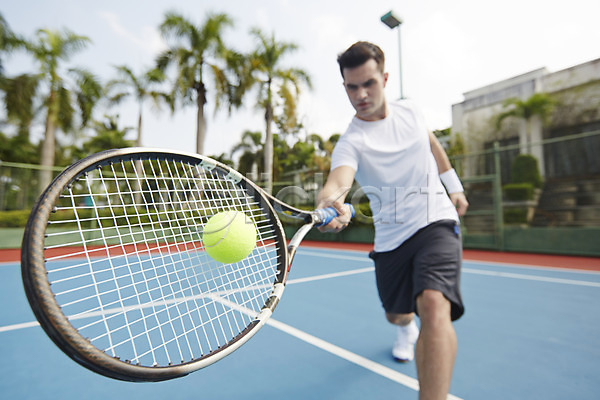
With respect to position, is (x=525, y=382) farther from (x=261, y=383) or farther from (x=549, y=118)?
(x=549, y=118)

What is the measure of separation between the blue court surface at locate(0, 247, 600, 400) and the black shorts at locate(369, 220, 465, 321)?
0.47m

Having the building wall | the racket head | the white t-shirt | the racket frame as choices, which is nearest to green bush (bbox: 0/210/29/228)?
the racket head

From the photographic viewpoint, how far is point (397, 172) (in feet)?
6.72

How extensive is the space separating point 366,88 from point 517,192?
28.0 feet

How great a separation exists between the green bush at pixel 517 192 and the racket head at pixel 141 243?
8.83m

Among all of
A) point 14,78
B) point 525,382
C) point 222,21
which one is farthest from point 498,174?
point 14,78

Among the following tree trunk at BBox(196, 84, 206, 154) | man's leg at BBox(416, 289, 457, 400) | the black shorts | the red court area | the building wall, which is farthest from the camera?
tree trunk at BBox(196, 84, 206, 154)

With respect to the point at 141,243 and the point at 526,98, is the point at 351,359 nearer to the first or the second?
the point at 141,243

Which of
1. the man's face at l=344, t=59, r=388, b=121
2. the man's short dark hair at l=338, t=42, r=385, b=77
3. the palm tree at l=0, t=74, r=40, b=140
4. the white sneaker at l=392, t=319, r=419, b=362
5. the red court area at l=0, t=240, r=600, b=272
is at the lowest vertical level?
the red court area at l=0, t=240, r=600, b=272

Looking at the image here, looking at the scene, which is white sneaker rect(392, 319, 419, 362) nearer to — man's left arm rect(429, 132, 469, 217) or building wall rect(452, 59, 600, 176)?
man's left arm rect(429, 132, 469, 217)

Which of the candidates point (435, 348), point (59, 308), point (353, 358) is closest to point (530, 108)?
point (353, 358)

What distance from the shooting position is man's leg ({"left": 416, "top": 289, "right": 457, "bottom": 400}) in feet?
4.73

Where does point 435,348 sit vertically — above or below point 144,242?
below

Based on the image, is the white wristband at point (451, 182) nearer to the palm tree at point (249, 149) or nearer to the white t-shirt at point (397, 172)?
the white t-shirt at point (397, 172)
